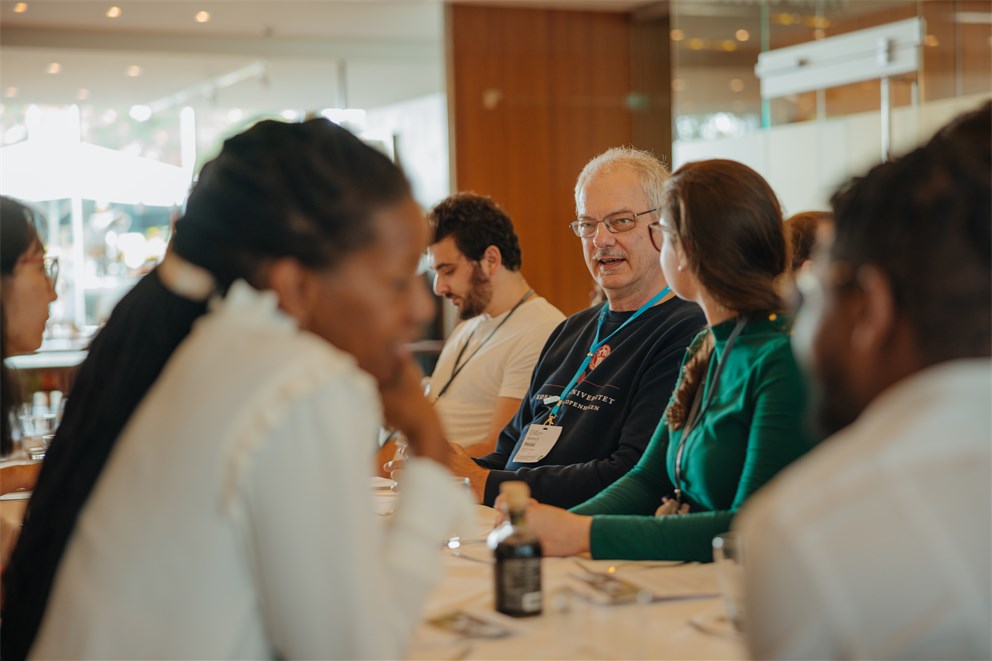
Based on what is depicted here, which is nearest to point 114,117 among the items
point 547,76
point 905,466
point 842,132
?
point 547,76

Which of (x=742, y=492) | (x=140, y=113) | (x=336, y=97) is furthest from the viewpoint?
(x=336, y=97)

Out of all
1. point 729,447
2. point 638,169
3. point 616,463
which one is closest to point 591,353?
Answer: point 616,463

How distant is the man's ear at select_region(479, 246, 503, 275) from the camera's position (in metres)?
3.64

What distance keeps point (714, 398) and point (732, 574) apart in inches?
26.2

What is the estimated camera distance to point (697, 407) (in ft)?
6.49

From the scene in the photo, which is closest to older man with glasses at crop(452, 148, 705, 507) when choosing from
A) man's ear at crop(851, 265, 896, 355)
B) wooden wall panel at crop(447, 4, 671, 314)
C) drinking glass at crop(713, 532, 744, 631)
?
drinking glass at crop(713, 532, 744, 631)

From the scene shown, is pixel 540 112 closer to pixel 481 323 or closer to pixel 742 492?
pixel 481 323

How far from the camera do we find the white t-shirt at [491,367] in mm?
3365

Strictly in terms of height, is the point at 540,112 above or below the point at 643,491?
above

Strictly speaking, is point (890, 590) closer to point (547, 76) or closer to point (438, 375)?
point (438, 375)

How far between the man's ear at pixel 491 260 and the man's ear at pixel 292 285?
100 inches

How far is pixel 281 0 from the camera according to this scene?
25.7ft

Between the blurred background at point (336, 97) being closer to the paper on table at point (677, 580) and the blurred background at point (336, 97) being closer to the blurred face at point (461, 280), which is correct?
the blurred face at point (461, 280)

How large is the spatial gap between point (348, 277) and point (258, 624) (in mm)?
366
